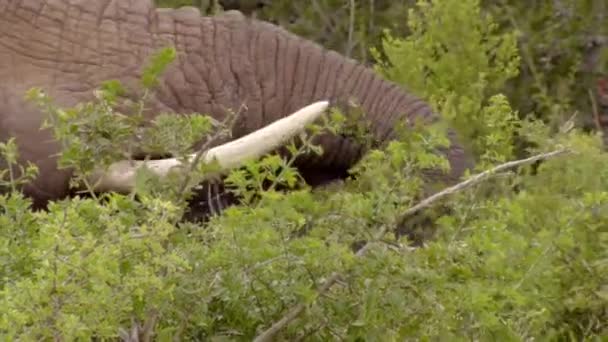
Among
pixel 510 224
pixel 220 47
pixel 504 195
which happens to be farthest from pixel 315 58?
pixel 510 224

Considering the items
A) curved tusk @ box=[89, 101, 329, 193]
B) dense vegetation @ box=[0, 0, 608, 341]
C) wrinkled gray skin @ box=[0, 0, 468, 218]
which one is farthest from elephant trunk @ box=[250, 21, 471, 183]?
dense vegetation @ box=[0, 0, 608, 341]

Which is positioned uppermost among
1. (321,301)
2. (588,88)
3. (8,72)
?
(321,301)

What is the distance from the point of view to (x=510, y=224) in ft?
12.8

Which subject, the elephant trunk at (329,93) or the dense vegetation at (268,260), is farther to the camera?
the elephant trunk at (329,93)

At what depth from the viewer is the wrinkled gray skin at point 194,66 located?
485 cm

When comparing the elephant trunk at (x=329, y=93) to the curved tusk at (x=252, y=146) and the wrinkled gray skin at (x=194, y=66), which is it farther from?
the curved tusk at (x=252, y=146)

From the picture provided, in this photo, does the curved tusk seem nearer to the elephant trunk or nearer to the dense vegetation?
the elephant trunk

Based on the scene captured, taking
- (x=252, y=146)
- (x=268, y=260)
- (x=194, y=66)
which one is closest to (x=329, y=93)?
(x=194, y=66)

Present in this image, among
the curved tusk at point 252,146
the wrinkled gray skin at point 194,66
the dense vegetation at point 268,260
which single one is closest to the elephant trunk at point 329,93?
the wrinkled gray skin at point 194,66

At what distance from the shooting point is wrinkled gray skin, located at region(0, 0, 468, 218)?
4.85 meters

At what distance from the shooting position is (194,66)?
4.96 metres

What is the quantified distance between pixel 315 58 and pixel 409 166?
151 cm

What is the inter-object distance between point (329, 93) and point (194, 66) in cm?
33

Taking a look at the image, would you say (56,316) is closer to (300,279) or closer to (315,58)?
(300,279)
